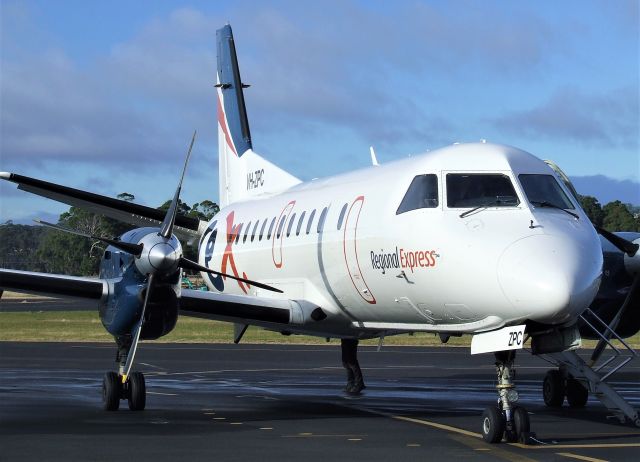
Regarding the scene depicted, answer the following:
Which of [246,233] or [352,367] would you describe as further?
[246,233]

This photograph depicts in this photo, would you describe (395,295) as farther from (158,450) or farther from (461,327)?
(158,450)

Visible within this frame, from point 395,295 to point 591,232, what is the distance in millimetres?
2642

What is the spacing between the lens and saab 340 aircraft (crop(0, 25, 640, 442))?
1164 centimetres

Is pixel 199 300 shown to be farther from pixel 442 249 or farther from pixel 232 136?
pixel 232 136

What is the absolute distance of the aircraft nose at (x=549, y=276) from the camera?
11.1 meters

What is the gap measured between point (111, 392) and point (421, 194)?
5.24 m

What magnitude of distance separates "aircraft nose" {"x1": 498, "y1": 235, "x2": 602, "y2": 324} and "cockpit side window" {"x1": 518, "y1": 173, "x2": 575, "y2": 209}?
41.9 inches

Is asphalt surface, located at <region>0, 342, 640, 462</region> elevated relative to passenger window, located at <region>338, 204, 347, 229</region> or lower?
lower

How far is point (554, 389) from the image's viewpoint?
16.5m

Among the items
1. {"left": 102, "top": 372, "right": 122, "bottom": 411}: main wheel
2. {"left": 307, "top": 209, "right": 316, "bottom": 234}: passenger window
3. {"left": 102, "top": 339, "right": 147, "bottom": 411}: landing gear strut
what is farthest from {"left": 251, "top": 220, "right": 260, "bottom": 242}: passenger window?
{"left": 102, "top": 372, "right": 122, "bottom": 411}: main wheel

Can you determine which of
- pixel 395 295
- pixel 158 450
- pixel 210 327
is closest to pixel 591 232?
pixel 395 295

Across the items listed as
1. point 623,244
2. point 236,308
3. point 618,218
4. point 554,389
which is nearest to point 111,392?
point 236,308

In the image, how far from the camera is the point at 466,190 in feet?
42.7

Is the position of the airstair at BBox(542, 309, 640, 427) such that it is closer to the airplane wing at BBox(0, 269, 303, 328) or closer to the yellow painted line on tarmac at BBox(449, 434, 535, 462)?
the yellow painted line on tarmac at BBox(449, 434, 535, 462)
